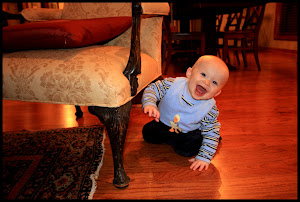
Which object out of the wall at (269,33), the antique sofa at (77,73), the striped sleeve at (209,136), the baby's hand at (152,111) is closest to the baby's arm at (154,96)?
the baby's hand at (152,111)

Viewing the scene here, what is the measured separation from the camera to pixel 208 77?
37.0 inches

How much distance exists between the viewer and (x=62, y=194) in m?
0.85

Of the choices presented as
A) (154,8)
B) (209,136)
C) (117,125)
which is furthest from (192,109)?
(154,8)

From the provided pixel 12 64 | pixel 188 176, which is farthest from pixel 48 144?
pixel 188 176

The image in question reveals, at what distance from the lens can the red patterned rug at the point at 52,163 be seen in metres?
0.87

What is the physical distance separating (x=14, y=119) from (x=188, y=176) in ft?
4.91

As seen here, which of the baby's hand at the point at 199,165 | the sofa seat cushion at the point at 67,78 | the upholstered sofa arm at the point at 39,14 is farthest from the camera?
the upholstered sofa arm at the point at 39,14

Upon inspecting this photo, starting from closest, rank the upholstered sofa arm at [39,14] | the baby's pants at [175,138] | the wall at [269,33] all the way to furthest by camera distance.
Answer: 1. the baby's pants at [175,138]
2. the upholstered sofa arm at [39,14]
3. the wall at [269,33]

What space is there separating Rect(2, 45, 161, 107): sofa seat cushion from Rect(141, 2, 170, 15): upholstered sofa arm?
23cm

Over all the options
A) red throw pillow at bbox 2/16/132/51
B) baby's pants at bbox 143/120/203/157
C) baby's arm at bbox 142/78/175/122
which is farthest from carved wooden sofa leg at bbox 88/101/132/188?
baby's pants at bbox 143/120/203/157

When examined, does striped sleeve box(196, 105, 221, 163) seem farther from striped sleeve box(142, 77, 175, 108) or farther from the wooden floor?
striped sleeve box(142, 77, 175, 108)

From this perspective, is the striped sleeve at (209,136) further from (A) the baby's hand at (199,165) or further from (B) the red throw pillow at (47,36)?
(B) the red throw pillow at (47,36)

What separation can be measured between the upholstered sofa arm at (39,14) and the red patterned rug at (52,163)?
0.86 metres

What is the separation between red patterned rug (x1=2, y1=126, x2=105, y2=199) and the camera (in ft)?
2.86
